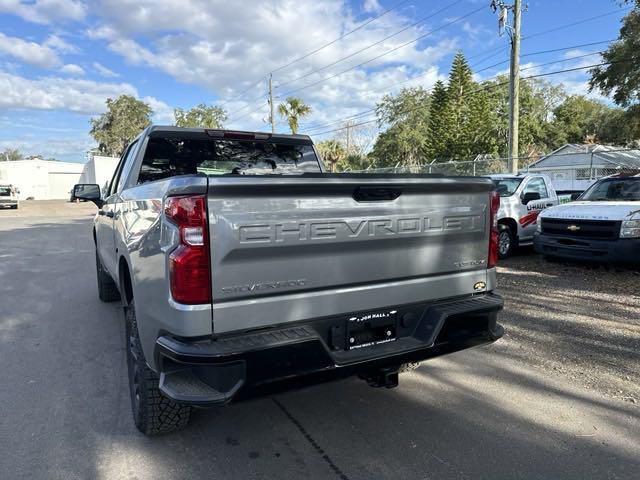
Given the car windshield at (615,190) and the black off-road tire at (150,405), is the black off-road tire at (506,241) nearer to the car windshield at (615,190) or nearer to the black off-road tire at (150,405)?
the car windshield at (615,190)

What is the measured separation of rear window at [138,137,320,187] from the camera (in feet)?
14.5

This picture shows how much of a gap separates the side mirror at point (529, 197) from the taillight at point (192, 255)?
928 cm

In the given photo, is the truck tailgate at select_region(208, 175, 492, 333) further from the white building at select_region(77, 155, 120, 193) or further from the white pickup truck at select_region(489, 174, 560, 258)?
the white building at select_region(77, 155, 120, 193)

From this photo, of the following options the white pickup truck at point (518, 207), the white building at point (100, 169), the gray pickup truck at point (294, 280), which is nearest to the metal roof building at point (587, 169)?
the white pickup truck at point (518, 207)

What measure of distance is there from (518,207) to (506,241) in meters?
0.79

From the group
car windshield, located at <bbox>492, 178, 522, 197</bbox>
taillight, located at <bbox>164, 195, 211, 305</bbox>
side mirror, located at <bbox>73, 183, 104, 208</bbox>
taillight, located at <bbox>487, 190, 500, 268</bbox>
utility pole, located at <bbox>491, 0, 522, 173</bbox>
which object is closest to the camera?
taillight, located at <bbox>164, 195, 211, 305</bbox>

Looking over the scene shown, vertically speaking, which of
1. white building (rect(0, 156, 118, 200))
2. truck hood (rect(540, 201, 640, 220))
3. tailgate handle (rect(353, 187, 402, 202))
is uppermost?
white building (rect(0, 156, 118, 200))

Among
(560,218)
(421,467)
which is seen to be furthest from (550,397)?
(560,218)

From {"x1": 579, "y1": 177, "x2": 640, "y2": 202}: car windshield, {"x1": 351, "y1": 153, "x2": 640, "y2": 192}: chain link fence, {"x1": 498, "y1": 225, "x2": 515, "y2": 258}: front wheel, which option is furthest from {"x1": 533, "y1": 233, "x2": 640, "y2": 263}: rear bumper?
{"x1": 351, "y1": 153, "x2": 640, "y2": 192}: chain link fence

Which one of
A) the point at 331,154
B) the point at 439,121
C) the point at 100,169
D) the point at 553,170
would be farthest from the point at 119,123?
the point at 553,170

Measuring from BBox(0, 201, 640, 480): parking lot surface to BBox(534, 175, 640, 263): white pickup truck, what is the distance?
2.08 metres

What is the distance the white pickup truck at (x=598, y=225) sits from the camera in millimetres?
7418

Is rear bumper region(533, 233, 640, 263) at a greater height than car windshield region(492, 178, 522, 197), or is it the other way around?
car windshield region(492, 178, 522, 197)

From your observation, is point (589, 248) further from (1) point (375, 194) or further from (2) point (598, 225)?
(1) point (375, 194)
